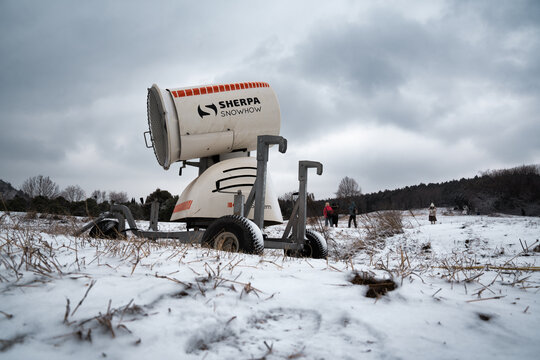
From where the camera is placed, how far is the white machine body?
5137 millimetres

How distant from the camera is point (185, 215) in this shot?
524cm

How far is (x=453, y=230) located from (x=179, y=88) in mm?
7870

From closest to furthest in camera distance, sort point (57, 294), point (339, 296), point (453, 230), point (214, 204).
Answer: point (57, 294) < point (339, 296) < point (214, 204) < point (453, 230)

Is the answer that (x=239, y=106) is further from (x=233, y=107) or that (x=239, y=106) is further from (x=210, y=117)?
(x=210, y=117)

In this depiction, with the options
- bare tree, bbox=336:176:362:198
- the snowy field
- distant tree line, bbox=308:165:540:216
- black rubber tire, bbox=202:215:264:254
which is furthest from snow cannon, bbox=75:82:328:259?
bare tree, bbox=336:176:362:198

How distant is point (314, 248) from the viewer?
4871 millimetres

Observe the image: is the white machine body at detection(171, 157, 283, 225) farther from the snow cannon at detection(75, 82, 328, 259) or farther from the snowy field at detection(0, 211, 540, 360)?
the snowy field at detection(0, 211, 540, 360)

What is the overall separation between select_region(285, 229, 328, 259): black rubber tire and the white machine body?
0.66 meters

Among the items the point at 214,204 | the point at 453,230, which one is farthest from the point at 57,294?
the point at 453,230

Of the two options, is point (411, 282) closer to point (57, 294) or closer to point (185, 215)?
point (57, 294)

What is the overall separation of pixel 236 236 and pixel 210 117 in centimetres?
222

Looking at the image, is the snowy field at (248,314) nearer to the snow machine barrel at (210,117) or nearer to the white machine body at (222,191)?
the white machine body at (222,191)

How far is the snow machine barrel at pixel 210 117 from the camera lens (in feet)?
16.6

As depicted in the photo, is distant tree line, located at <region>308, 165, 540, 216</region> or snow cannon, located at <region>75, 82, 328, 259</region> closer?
snow cannon, located at <region>75, 82, 328, 259</region>
